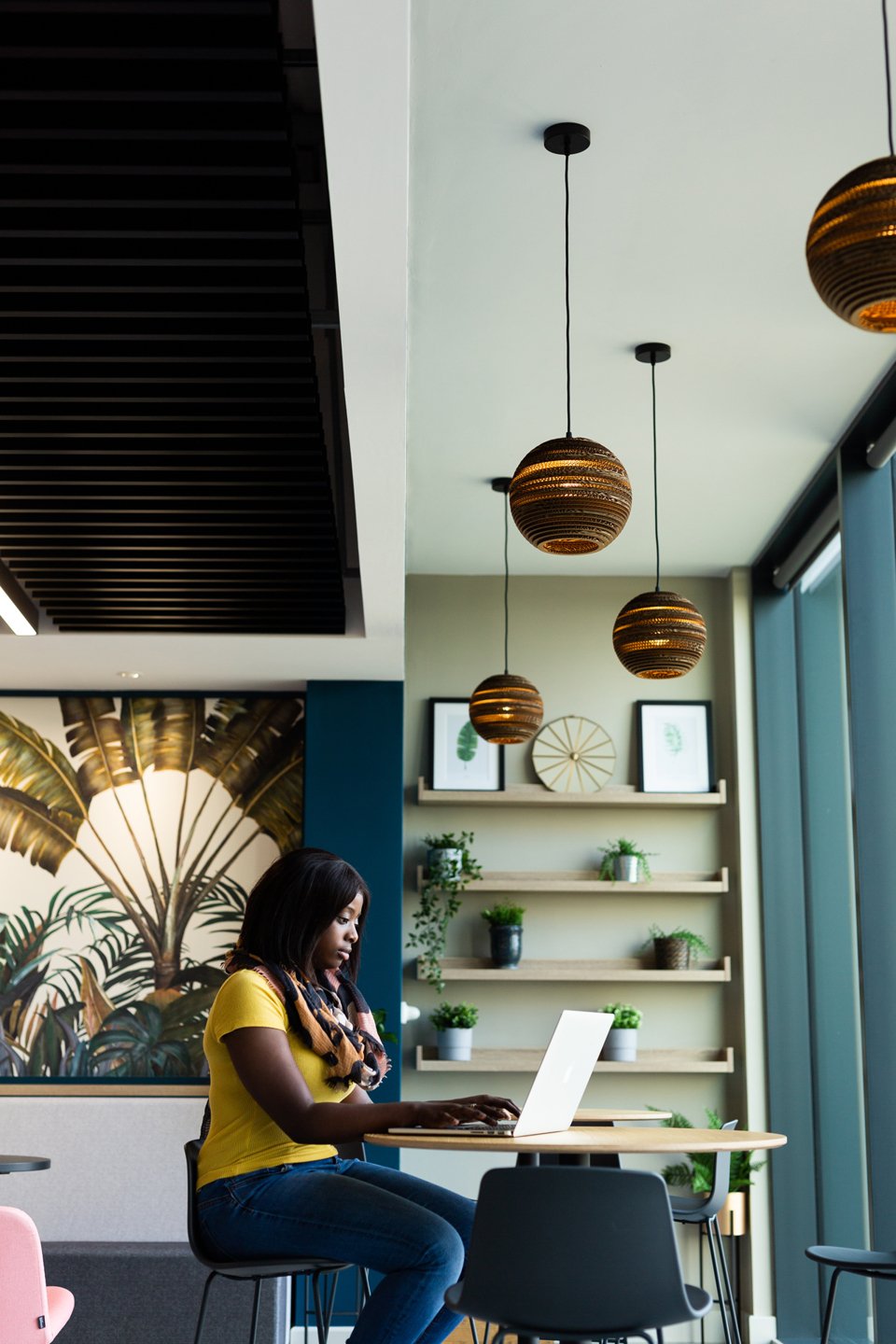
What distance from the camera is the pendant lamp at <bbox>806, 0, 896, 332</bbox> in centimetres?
210

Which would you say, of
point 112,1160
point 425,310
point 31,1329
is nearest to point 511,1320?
point 31,1329

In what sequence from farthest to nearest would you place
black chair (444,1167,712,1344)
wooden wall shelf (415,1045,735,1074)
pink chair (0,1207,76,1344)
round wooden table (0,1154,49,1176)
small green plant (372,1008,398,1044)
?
wooden wall shelf (415,1045,735,1074), small green plant (372,1008,398,1044), round wooden table (0,1154,49,1176), pink chair (0,1207,76,1344), black chair (444,1167,712,1344)

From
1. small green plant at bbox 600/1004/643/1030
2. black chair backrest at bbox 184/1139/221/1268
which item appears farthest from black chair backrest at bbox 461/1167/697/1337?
small green plant at bbox 600/1004/643/1030

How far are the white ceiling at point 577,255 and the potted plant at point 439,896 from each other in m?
1.01

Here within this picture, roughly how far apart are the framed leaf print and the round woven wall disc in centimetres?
22

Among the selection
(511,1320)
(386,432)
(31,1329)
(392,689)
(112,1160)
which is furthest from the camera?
(392,689)

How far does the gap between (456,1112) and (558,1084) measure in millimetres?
289

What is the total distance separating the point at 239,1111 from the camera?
9.11 ft

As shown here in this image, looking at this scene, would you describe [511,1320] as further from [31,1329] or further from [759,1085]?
[759,1085]

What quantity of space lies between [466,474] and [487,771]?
1686 millimetres

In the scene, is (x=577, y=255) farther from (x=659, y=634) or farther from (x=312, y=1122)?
(x=312, y=1122)

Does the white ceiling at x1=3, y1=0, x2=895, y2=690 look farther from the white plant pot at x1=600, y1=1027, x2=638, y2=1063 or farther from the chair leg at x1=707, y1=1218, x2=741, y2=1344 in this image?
the chair leg at x1=707, y1=1218, x2=741, y2=1344

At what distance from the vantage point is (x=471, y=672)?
22.5ft

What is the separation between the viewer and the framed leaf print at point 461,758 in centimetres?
668
